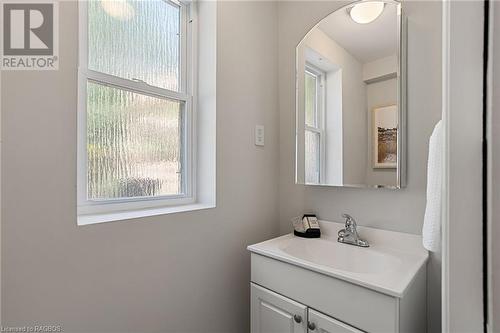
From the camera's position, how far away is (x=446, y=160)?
28 cm

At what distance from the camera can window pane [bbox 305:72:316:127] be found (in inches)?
58.1

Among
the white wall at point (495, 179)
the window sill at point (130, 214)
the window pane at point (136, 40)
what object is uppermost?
the window pane at point (136, 40)

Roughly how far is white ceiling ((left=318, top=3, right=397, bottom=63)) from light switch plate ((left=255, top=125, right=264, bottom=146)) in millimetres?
608

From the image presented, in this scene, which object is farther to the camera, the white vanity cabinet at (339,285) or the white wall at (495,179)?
the white vanity cabinet at (339,285)

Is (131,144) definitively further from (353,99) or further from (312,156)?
(353,99)

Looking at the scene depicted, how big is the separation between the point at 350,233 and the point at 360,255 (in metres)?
0.12

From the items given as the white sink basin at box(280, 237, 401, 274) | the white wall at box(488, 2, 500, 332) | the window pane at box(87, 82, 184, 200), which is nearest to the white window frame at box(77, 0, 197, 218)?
the window pane at box(87, 82, 184, 200)

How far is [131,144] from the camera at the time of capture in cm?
118

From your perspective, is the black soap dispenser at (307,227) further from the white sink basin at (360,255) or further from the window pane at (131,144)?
the window pane at (131,144)

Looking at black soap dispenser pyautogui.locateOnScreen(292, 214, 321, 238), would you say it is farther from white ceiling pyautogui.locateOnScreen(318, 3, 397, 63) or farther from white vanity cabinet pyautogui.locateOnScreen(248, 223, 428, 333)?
white ceiling pyautogui.locateOnScreen(318, 3, 397, 63)

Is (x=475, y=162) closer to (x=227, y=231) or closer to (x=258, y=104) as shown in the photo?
(x=227, y=231)

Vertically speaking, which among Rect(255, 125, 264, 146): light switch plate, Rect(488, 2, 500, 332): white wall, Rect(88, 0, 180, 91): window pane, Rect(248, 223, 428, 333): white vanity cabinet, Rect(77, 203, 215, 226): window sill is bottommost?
Rect(248, 223, 428, 333): white vanity cabinet

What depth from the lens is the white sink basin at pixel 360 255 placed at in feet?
3.03

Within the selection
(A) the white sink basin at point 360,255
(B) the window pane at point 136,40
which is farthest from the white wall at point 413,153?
(B) the window pane at point 136,40
